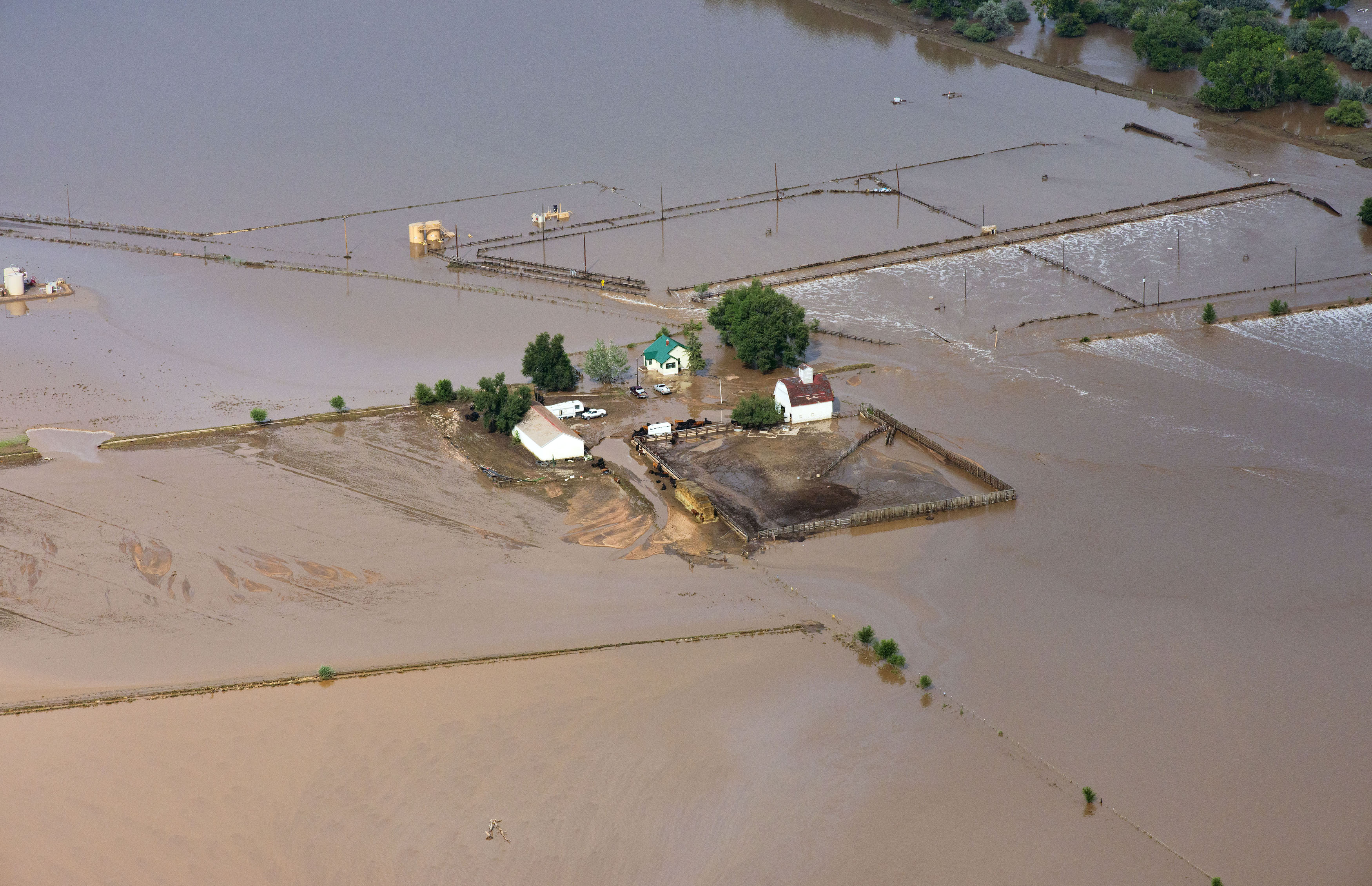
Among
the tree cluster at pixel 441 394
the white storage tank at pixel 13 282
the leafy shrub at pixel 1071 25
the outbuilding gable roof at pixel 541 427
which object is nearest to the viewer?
the outbuilding gable roof at pixel 541 427

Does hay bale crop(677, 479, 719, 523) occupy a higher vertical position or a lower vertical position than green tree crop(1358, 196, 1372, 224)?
A: lower

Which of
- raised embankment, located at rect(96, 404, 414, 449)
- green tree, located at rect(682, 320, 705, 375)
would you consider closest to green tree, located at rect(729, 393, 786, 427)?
green tree, located at rect(682, 320, 705, 375)

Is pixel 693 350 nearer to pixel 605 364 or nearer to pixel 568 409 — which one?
pixel 605 364

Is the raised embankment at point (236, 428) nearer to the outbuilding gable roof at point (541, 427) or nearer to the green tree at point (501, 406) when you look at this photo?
the green tree at point (501, 406)

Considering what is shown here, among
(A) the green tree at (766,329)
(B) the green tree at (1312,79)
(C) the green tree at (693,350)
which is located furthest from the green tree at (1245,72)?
(C) the green tree at (693,350)

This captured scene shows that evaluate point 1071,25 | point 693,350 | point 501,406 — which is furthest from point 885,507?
point 1071,25

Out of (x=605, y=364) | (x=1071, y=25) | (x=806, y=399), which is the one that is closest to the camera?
(x=806, y=399)

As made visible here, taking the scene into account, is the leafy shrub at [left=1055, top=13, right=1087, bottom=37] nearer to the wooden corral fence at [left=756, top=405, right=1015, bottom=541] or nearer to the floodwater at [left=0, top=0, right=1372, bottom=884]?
the floodwater at [left=0, top=0, right=1372, bottom=884]
